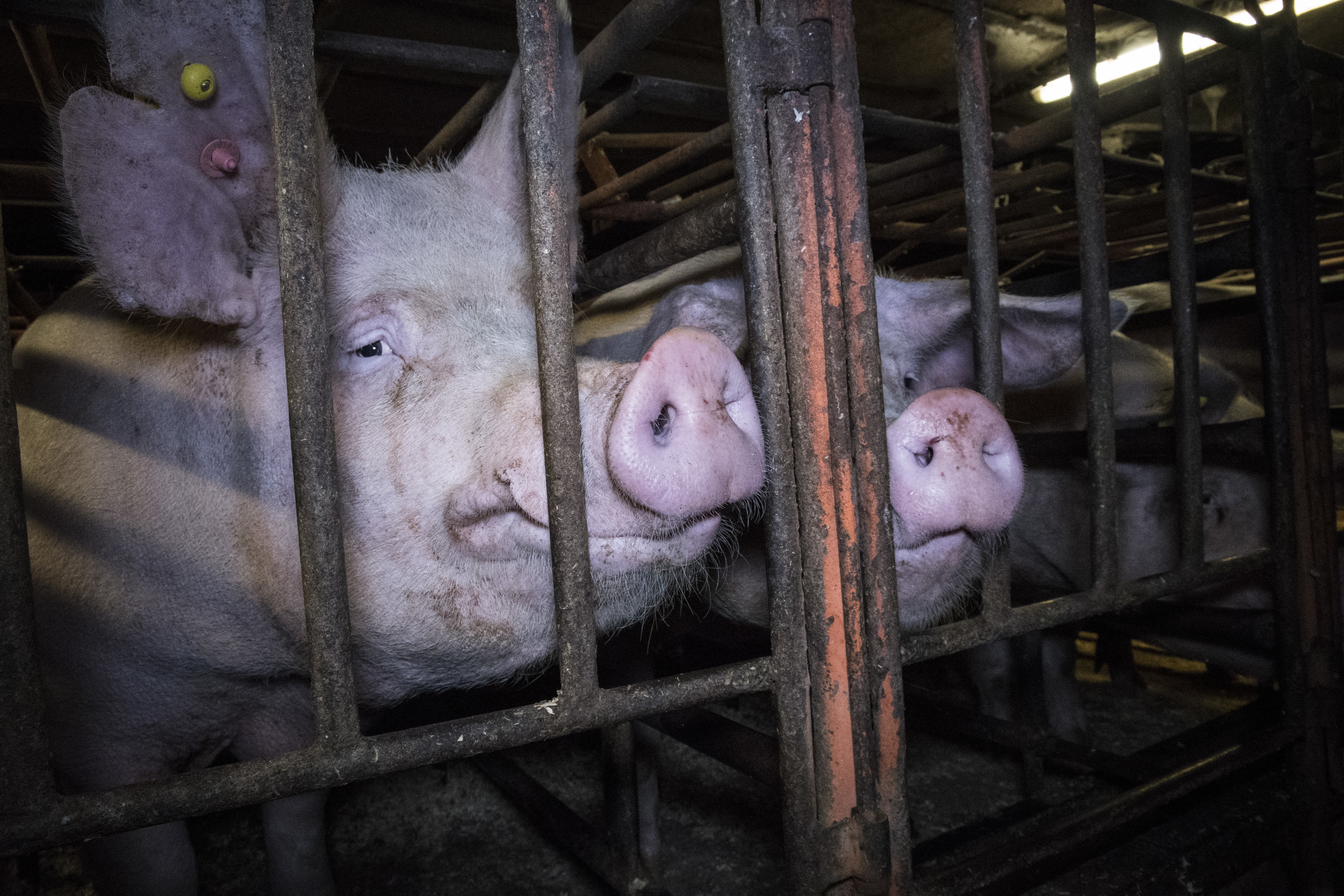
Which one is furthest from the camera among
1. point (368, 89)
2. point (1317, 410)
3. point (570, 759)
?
point (368, 89)

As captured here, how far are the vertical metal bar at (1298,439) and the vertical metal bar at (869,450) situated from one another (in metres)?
1.60

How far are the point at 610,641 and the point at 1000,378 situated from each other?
1767 millimetres

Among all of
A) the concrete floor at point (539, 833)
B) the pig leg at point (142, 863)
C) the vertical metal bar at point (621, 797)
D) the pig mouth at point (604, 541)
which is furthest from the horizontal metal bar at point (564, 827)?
the pig mouth at point (604, 541)

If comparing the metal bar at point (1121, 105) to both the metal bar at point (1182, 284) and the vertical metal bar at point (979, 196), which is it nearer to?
the metal bar at point (1182, 284)

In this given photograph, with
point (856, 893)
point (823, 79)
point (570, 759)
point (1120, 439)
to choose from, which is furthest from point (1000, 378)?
point (570, 759)

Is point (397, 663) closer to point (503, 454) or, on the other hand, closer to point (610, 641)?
point (503, 454)

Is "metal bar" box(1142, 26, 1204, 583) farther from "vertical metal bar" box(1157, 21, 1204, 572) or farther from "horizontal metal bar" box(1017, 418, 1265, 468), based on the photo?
"horizontal metal bar" box(1017, 418, 1265, 468)

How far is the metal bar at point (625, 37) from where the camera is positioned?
5.43ft

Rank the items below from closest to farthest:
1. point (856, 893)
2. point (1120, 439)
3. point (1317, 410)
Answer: point (856, 893)
point (1317, 410)
point (1120, 439)

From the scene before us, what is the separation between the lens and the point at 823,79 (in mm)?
1263

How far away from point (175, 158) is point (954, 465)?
1.62 m

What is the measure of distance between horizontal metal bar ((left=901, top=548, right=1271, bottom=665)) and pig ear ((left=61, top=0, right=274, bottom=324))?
1.50 m

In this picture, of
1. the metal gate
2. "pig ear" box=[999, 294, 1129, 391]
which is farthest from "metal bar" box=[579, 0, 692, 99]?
"pig ear" box=[999, 294, 1129, 391]

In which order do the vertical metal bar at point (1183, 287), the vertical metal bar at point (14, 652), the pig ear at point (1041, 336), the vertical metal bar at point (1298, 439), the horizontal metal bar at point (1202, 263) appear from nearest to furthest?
the vertical metal bar at point (14, 652) → the vertical metal bar at point (1183, 287) → the vertical metal bar at point (1298, 439) → the pig ear at point (1041, 336) → the horizontal metal bar at point (1202, 263)
